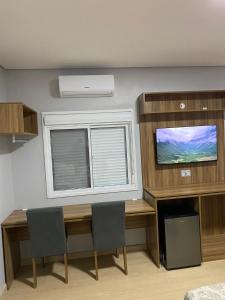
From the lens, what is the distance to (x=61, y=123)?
3.62 meters

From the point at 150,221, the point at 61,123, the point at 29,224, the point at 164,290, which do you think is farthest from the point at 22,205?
the point at 164,290

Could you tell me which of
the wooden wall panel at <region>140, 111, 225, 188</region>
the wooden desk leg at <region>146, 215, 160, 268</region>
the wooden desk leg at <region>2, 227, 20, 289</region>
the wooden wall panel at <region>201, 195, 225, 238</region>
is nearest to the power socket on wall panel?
the wooden wall panel at <region>140, 111, 225, 188</region>

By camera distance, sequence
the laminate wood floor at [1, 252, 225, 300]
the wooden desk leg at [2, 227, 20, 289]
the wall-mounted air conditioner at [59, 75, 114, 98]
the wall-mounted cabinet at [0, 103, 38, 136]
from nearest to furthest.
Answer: the wall-mounted cabinet at [0, 103, 38, 136] < the laminate wood floor at [1, 252, 225, 300] < the wooden desk leg at [2, 227, 20, 289] < the wall-mounted air conditioner at [59, 75, 114, 98]

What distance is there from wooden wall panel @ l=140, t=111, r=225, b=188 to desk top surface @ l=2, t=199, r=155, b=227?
44cm

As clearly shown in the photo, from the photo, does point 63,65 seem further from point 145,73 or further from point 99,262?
point 99,262

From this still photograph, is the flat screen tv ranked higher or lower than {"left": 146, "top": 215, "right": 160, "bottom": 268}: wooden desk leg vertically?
higher

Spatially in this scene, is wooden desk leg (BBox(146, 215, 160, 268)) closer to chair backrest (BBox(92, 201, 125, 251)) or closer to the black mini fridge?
the black mini fridge

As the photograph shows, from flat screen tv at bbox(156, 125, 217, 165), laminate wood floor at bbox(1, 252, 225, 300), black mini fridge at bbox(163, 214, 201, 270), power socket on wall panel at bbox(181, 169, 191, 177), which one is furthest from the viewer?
power socket on wall panel at bbox(181, 169, 191, 177)

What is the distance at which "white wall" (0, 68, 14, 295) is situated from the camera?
3.05 m

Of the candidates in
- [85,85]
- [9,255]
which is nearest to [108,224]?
[9,255]

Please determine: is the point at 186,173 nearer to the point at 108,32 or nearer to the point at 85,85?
the point at 85,85

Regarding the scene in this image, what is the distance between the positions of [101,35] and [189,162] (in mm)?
2152

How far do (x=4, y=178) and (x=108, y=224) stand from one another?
1.35 metres

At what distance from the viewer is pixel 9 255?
10.2 ft
